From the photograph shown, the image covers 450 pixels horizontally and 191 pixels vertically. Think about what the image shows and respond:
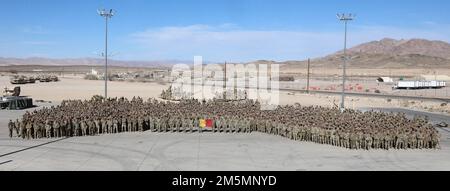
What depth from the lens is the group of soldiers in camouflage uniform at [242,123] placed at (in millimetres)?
21062

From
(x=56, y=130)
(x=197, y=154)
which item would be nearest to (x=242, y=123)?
(x=197, y=154)

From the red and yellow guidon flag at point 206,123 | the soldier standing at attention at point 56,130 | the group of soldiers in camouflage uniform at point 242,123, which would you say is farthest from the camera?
the red and yellow guidon flag at point 206,123

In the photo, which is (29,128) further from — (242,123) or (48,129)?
(242,123)

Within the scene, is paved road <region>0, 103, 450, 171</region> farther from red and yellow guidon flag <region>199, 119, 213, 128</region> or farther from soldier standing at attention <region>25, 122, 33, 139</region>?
red and yellow guidon flag <region>199, 119, 213, 128</region>

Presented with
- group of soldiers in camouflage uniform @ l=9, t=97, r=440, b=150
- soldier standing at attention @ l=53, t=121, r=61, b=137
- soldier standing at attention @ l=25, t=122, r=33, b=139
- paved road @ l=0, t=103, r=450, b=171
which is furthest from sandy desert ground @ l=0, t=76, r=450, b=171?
soldier standing at attention @ l=53, t=121, r=61, b=137

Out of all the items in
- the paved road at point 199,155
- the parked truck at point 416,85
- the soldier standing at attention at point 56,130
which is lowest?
the paved road at point 199,155

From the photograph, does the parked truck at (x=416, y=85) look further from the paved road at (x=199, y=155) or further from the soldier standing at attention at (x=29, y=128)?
the soldier standing at attention at (x=29, y=128)

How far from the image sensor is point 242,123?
25.9 m

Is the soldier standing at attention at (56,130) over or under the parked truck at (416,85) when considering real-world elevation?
under

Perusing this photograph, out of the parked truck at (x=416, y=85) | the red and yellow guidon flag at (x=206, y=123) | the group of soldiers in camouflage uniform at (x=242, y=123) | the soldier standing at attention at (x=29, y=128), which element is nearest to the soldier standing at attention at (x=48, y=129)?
the group of soldiers in camouflage uniform at (x=242, y=123)

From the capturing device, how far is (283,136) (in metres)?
24.5

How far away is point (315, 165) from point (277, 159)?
1.70 meters

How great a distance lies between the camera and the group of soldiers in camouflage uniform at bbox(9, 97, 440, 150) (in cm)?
2106

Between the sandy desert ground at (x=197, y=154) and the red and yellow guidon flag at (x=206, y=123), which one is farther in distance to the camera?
the red and yellow guidon flag at (x=206, y=123)
